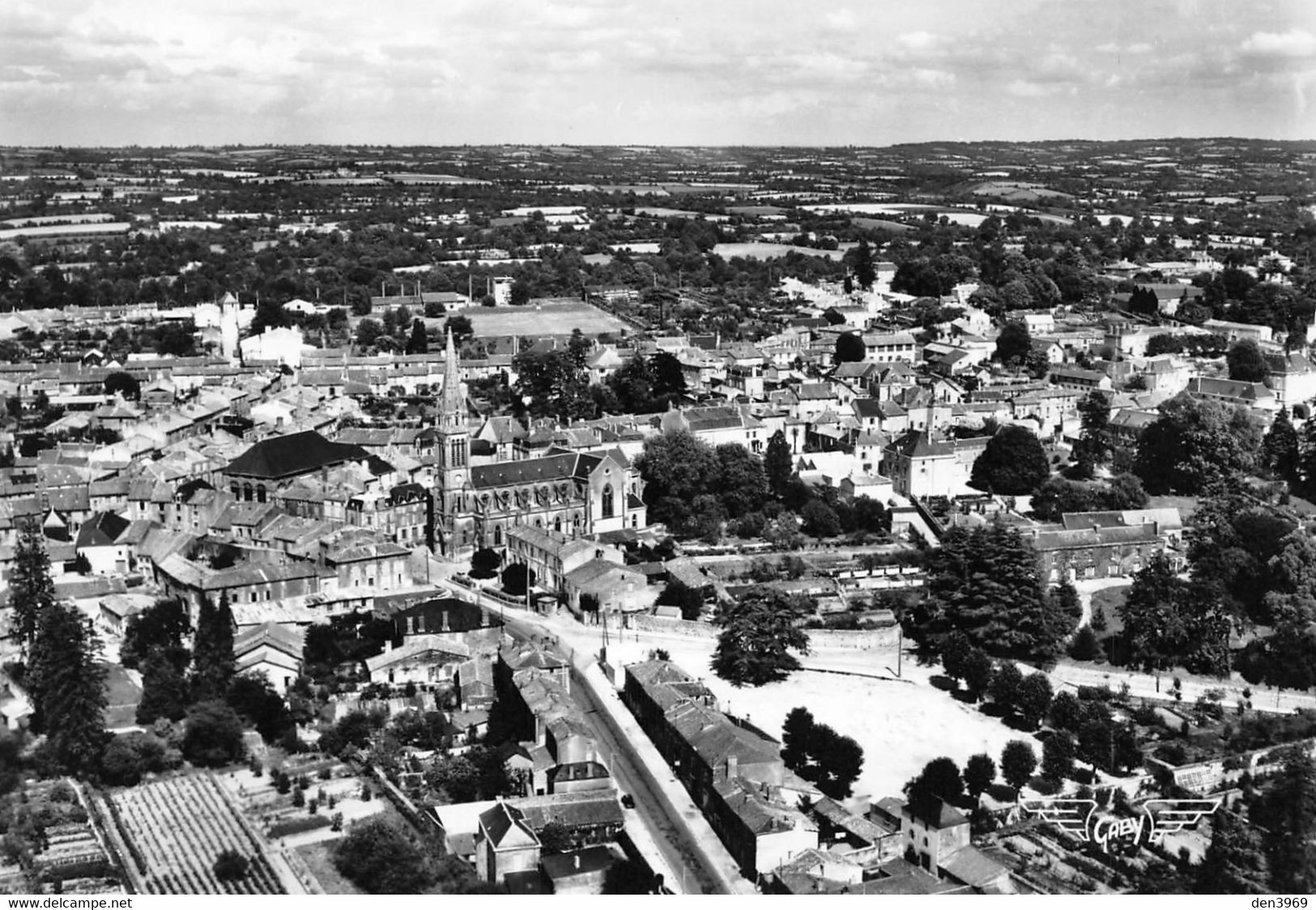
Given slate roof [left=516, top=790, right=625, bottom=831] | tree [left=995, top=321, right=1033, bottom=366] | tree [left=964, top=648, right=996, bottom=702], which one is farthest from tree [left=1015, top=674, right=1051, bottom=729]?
tree [left=995, top=321, right=1033, bottom=366]

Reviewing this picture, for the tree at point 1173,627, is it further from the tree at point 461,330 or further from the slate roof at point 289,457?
the tree at point 461,330

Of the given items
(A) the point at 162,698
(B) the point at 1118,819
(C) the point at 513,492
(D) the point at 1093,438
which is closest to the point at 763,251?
(D) the point at 1093,438

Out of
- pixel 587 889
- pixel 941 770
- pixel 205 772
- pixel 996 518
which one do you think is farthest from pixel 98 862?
pixel 996 518

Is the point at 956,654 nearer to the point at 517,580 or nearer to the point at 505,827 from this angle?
the point at 517,580

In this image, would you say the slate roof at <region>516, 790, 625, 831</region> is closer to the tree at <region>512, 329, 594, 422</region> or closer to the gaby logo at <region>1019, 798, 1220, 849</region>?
the gaby logo at <region>1019, 798, 1220, 849</region>

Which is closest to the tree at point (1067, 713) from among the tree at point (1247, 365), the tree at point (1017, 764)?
the tree at point (1017, 764)
